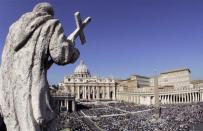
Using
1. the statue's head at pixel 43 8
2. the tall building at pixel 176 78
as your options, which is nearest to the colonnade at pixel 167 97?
the tall building at pixel 176 78

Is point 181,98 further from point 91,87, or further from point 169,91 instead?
point 91,87

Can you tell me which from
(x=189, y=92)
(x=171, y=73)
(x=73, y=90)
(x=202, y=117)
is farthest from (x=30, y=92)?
(x=171, y=73)

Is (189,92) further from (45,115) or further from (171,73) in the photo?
(45,115)

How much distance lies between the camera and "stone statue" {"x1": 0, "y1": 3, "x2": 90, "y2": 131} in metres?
4.45

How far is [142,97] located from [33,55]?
416 feet

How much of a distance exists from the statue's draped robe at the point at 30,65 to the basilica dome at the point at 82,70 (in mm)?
157566

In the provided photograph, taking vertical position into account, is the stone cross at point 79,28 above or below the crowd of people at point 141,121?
above

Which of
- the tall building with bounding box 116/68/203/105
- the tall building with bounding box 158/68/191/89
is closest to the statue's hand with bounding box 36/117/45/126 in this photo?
the tall building with bounding box 116/68/203/105

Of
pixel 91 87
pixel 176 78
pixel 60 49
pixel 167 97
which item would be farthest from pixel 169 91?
pixel 60 49

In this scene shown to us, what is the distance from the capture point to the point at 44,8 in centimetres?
479

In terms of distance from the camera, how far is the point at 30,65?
450 cm

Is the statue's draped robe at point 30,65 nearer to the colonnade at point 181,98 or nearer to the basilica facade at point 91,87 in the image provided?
the colonnade at point 181,98

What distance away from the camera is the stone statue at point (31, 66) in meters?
4.45

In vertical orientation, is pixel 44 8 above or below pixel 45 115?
above
